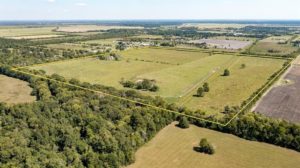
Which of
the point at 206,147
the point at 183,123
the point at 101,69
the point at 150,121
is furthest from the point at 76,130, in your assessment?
the point at 101,69

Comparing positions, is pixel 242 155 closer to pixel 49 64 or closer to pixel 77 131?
pixel 77 131

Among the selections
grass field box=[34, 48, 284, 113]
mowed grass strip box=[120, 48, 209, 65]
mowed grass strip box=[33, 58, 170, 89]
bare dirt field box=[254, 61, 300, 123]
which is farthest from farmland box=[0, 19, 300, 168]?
mowed grass strip box=[120, 48, 209, 65]

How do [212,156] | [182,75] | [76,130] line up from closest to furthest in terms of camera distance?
[212,156]
[76,130]
[182,75]

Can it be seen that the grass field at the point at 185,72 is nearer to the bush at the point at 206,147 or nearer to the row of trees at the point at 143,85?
the row of trees at the point at 143,85

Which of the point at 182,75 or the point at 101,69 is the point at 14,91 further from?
the point at 182,75

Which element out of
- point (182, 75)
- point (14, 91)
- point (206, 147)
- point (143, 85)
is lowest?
point (206, 147)

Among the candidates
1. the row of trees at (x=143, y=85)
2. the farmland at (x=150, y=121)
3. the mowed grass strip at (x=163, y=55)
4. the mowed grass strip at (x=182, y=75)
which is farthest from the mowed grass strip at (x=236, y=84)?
the mowed grass strip at (x=163, y=55)
